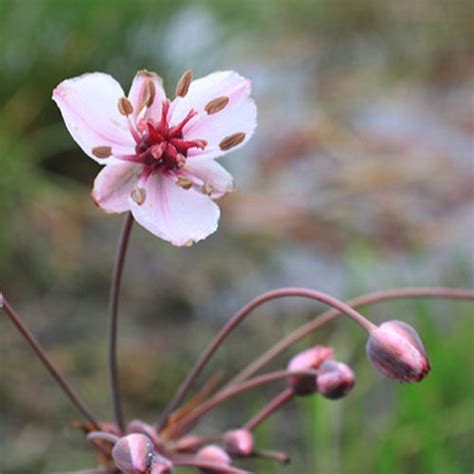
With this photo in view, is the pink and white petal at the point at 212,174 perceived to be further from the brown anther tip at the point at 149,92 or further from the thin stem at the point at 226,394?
the thin stem at the point at 226,394

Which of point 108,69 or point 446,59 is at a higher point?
point 446,59

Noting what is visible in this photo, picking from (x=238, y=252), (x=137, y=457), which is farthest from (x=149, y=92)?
(x=238, y=252)

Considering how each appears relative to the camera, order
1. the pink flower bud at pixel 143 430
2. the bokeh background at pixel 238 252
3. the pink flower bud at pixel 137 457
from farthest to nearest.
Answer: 1. the bokeh background at pixel 238 252
2. the pink flower bud at pixel 143 430
3. the pink flower bud at pixel 137 457

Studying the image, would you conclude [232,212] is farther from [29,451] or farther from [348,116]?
[348,116]

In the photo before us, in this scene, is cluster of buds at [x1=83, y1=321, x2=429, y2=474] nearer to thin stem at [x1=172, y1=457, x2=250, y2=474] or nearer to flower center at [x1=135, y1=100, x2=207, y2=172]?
thin stem at [x1=172, y1=457, x2=250, y2=474]

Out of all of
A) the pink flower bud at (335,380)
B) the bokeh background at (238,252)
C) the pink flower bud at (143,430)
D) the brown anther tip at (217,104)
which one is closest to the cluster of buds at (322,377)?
the pink flower bud at (335,380)

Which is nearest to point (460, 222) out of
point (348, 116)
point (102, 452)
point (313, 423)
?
point (348, 116)

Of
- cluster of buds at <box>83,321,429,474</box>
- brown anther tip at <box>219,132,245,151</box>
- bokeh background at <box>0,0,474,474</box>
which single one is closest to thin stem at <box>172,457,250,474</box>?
cluster of buds at <box>83,321,429,474</box>
